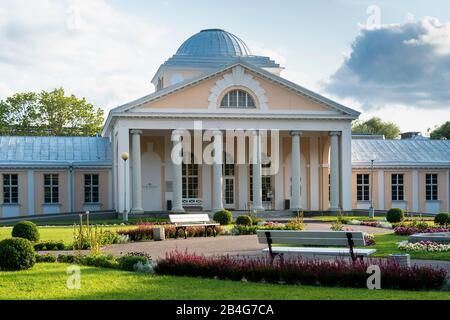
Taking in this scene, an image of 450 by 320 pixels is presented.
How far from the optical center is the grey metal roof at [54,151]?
148ft

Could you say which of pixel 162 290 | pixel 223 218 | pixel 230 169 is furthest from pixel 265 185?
pixel 162 290

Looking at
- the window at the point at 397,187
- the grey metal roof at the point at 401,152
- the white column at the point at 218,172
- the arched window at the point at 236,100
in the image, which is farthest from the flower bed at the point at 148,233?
the window at the point at 397,187

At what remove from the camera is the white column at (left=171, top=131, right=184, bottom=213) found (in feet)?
131

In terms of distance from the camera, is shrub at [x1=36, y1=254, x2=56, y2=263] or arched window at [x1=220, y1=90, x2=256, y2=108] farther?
→ arched window at [x1=220, y1=90, x2=256, y2=108]

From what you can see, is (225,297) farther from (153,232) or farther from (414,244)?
(153,232)

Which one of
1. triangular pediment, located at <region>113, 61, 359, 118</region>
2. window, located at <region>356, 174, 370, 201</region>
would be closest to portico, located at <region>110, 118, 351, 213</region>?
triangular pediment, located at <region>113, 61, 359, 118</region>

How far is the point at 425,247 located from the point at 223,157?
1056 inches

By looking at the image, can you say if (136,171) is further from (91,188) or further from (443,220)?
(443,220)

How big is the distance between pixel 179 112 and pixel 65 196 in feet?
33.2

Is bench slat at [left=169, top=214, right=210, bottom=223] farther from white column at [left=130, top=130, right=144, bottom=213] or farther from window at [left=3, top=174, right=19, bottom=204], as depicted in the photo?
window at [left=3, top=174, right=19, bottom=204]

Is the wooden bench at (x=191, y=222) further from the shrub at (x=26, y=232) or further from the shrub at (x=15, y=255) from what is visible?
the shrub at (x=15, y=255)

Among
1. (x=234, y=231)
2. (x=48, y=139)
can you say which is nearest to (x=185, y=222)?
(x=234, y=231)

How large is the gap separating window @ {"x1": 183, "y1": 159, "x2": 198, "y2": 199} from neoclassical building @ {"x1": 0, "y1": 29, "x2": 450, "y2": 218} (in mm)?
64
